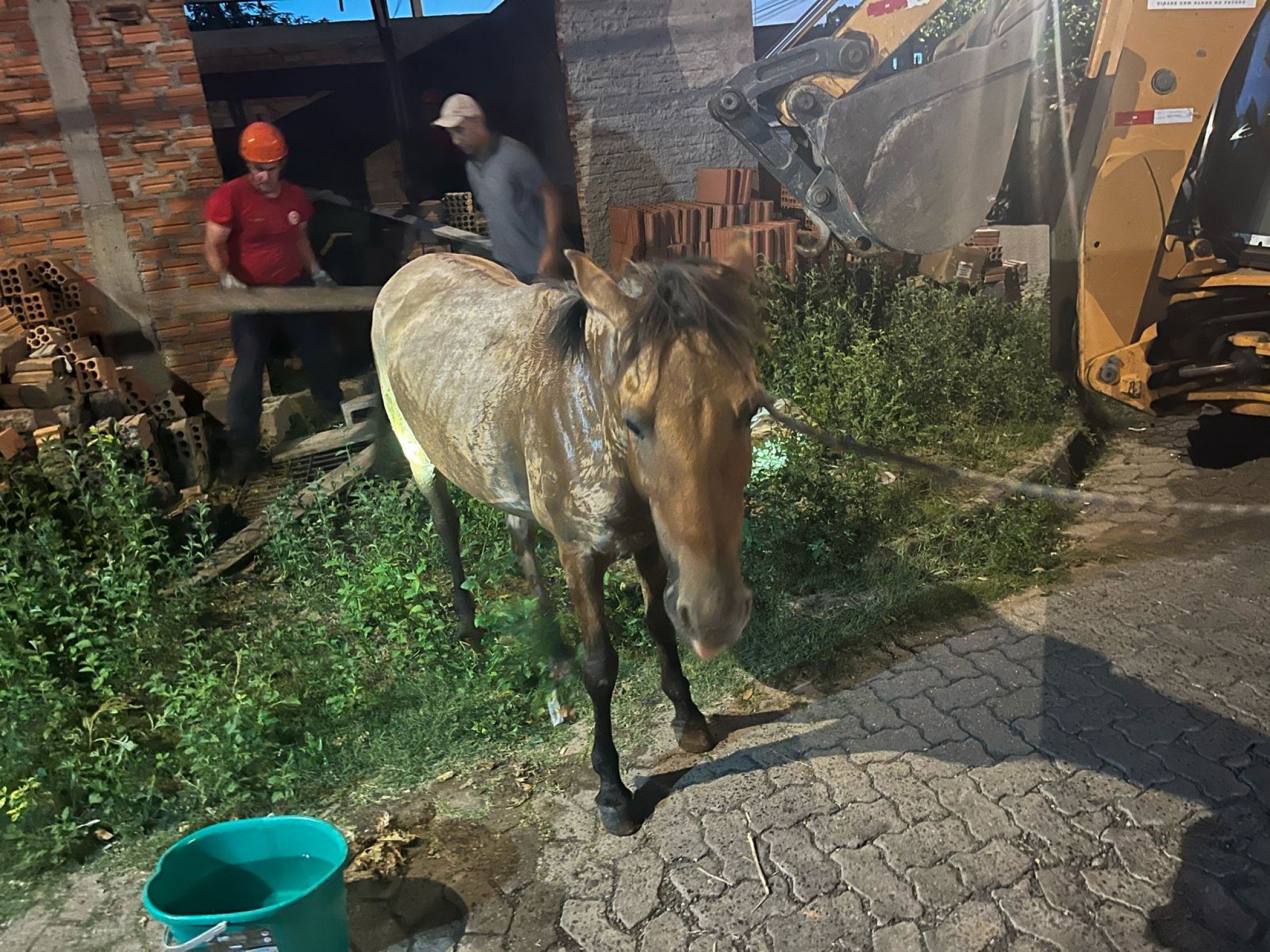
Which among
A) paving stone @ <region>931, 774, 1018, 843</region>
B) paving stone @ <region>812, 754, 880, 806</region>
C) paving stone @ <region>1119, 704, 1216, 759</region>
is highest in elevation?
paving stone @ <region>812, 754, 880, 806</region>

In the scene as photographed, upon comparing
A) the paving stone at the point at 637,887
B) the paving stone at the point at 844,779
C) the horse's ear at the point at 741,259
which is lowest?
the paving stone at the point at 637,887

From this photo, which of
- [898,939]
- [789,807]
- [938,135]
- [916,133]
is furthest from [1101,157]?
[898,939]

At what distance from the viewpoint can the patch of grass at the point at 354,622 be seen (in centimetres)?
329

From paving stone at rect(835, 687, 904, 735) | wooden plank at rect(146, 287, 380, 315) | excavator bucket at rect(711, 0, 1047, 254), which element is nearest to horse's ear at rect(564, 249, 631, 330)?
paving stone at rect(835, 687, 904, 735)

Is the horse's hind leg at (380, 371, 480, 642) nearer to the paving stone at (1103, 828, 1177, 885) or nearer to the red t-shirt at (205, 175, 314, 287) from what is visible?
the red t-shirt at (205, 175, 314, 287)

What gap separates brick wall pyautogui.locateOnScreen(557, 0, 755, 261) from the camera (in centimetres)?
589

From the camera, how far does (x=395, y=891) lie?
110 inches

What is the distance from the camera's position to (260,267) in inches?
202

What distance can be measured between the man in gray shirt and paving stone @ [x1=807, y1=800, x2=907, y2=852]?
312cm

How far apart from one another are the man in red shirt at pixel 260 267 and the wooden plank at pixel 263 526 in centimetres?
67

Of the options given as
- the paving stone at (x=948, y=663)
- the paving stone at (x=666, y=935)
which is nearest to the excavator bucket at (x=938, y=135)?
the paving stone at (x=948, y=663)

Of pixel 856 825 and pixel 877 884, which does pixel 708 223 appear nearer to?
pixel 856 825

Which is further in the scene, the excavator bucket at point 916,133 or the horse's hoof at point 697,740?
the excavator bucket at point 916,133

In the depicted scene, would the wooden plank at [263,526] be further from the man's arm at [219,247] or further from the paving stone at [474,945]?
the paving stone at [474,945]
